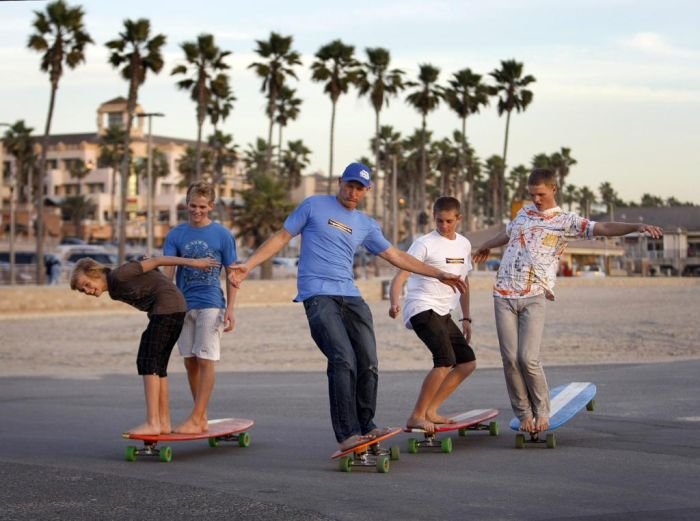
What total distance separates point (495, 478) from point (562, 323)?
22.0m

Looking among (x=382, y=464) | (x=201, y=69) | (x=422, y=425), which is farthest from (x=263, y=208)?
(x=382, y=464)

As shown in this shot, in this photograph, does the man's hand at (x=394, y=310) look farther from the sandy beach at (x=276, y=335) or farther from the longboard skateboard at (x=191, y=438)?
the sandy beach at (x=276, y=335)

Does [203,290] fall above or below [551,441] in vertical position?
above

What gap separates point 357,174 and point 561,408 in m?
2.63

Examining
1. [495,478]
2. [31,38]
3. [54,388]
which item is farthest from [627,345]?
[31,38]

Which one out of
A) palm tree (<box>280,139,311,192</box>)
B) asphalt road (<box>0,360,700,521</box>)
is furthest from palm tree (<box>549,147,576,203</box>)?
asphalt road (<box>0,360,700,521</box>)

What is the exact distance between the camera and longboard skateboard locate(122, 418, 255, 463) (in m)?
8.46

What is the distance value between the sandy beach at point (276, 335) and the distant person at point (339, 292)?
29.2ft

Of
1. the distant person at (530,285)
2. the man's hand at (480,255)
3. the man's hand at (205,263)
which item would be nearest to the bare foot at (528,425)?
the distant person at (530,285)

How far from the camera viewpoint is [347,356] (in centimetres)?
793

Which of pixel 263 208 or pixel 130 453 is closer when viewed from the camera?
pixel 130 453

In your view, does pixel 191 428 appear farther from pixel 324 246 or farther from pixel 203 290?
pixel 324 246

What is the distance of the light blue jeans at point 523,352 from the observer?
8.80 m

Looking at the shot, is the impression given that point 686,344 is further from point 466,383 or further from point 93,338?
point 93,338
